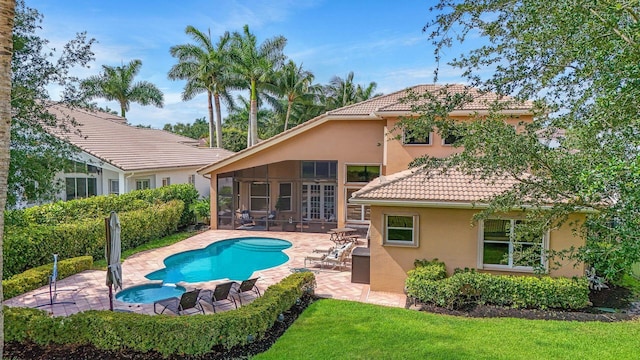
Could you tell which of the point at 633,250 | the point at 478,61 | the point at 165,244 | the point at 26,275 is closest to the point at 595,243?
the point at 633,250

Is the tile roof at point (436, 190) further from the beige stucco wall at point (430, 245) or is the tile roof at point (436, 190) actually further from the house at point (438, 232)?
the beige stucco wall at point (430, 245)

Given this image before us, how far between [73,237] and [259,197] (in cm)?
1318

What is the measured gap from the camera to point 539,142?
6.34 meters

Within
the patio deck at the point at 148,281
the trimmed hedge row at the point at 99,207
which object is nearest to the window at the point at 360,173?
the patio deck at the point at 148,281

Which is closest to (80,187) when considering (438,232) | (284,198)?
(284,198)

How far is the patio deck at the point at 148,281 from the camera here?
37.9ft

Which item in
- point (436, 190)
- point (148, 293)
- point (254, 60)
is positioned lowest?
point (148, 293)

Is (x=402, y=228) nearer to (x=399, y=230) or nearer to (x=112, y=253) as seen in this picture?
(x=399, y=230)

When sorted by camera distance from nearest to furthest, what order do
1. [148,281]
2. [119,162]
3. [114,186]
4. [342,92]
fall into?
[148,281] < [119,162] < [114,186] < [342,92]

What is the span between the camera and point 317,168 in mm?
26203

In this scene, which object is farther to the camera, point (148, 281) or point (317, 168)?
point (317, 168)

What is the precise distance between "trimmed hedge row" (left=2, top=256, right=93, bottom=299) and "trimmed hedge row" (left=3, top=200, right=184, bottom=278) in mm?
581

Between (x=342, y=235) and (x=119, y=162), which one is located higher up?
(x=119, y=162)

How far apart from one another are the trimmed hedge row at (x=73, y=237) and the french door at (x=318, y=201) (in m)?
8.99
